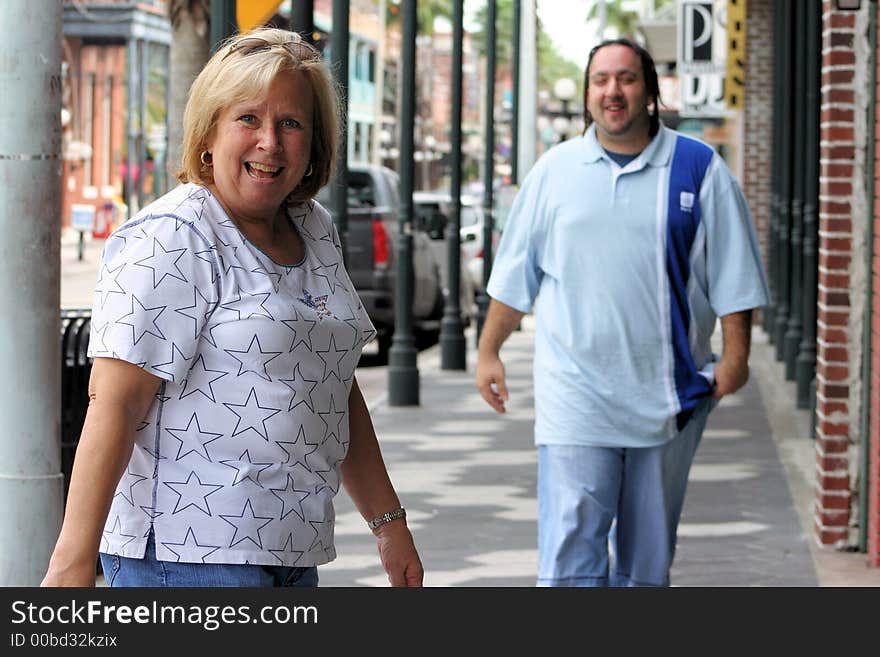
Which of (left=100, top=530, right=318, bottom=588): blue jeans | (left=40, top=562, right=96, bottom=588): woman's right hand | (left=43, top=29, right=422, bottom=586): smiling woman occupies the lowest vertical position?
(left=100, top=530, right=318, bottom=588): blue jeans

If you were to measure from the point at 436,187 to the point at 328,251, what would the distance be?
106133 millimetres

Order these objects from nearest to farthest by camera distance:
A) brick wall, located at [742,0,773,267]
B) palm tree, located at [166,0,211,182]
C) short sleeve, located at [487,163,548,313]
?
short sleeve, located at [487,163,548,313], palm tree, located at [166,0,211,182], brick wall, located at [742,0,773,267]

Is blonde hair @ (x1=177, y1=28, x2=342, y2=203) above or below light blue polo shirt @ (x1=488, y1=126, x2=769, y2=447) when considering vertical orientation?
above

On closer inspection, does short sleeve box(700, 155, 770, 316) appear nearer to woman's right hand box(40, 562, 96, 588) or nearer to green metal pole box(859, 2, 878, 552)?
green metal pole box(859, 2, 878, 552)

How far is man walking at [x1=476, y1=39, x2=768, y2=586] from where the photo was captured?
5488mm

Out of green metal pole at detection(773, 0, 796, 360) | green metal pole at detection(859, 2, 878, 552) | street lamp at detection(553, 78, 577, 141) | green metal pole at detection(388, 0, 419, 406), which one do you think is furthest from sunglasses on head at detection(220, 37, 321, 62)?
street lamp at detection(553, 78, 577, 141)

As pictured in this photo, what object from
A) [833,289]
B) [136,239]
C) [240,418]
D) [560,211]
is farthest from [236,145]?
[833,289]

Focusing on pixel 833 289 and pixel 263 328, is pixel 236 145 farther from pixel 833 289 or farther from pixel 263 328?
pixel 833 289

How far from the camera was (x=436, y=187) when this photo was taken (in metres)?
109

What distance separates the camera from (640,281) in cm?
546

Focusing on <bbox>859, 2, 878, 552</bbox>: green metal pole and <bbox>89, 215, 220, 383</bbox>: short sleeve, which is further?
<bbox>859, 2, 878, 552</bbox>: green metal pole

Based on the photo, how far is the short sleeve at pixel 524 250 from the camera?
568 centimetres

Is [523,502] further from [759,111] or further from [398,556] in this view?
[759,111]

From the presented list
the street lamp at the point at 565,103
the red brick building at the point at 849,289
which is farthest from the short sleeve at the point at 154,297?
the street lamp at the point at 565,103
